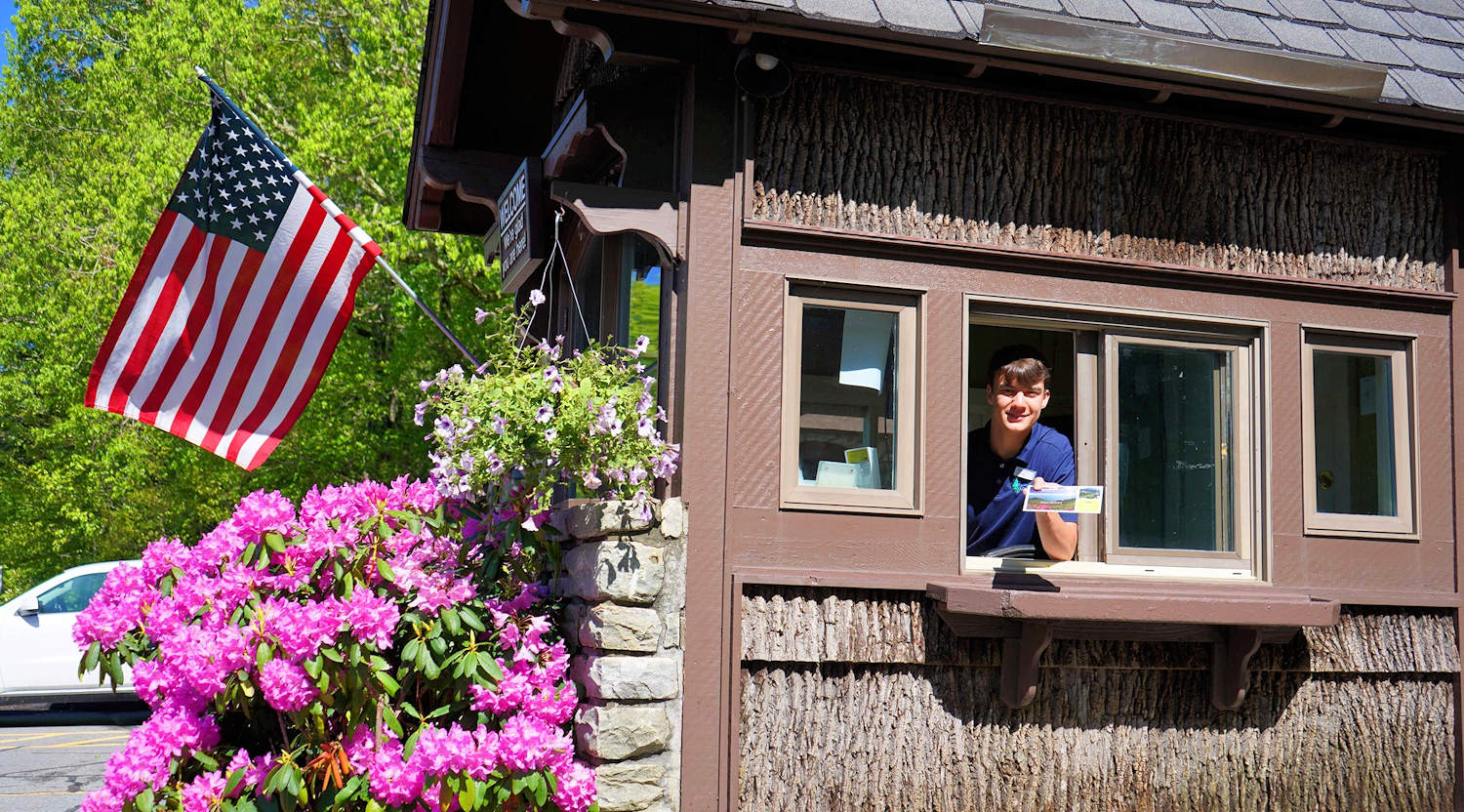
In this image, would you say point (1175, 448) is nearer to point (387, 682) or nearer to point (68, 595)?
point (387, 682)

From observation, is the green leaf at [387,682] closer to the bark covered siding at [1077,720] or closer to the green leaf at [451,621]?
the green leaf at [451,621]

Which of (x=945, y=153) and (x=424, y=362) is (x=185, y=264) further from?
(x=424, y=362)

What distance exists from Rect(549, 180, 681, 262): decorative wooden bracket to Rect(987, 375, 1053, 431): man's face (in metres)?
1.78

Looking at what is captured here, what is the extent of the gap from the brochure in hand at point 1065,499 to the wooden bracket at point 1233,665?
96cm

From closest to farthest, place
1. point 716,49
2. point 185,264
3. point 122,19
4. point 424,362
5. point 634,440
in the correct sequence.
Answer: point 634,440 → point 716,49 → point 185,264 → point 424,362 → point 122,19

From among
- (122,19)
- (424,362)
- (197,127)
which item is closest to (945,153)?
(424,362)

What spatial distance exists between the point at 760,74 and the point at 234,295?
2.83 meters

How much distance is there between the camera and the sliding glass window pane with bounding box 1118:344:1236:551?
19.6 ft

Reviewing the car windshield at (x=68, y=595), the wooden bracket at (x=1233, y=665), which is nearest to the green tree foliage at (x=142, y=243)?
the car windshield at (x=68, y=595)

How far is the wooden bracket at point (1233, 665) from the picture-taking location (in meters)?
5.67

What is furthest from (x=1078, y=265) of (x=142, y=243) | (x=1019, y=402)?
(x=142, y=243)

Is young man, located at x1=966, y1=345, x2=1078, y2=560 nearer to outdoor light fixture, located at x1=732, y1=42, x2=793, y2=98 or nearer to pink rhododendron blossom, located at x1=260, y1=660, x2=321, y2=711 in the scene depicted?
outdoor light fixture, located at x1=732, y1=42, x2=793, y2=98

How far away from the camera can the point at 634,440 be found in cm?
512

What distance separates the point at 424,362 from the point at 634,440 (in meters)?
13.3
